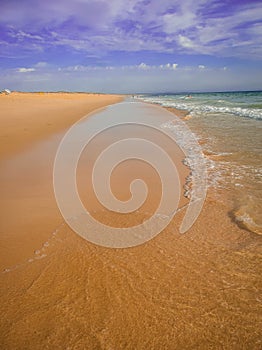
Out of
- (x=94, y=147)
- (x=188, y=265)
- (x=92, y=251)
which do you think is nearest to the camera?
(x=188, y=265)

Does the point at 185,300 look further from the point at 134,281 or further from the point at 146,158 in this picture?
the point at 146,158

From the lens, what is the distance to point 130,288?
225cm

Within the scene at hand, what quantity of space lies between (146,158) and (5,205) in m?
3.47

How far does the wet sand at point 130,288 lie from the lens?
1816 mm

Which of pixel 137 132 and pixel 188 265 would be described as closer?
pixel 188 265

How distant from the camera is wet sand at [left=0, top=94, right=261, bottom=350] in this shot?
5.96 ft

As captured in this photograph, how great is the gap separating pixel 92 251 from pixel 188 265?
1000 mm

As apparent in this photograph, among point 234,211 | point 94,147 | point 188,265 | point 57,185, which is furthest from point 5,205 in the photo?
point 94,147

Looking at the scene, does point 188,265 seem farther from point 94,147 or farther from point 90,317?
point 94,147

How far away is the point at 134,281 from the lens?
234cm

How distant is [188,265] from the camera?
8.31 feet

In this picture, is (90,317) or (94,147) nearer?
(90,317)

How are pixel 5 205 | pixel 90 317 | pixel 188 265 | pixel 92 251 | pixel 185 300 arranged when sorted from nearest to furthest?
pixel 90 317, pixel 185 300, pixel 188 265, pixel 92 251, pixel 5 205

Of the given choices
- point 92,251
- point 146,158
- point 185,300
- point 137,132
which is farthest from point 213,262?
point 137,132
